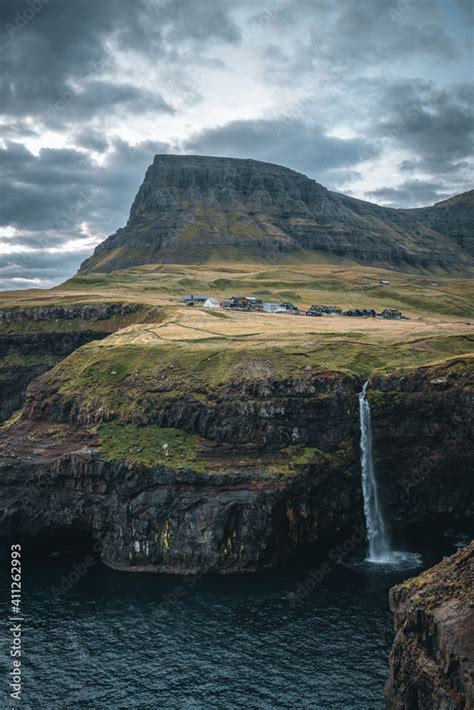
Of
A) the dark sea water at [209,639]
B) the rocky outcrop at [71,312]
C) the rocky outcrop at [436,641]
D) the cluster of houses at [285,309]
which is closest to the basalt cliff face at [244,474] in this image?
the dark sea water at [209,639]

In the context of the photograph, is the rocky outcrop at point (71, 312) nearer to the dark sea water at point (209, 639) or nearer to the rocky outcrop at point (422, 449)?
the rocky outcrop at point (422, 449)

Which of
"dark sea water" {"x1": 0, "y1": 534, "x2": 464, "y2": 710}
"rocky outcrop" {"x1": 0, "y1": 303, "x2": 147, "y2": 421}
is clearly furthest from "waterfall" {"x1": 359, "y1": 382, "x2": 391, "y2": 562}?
"rocky outcrop" {"x1": 0, "y1": 303, "x2": 147, "y2": 421}

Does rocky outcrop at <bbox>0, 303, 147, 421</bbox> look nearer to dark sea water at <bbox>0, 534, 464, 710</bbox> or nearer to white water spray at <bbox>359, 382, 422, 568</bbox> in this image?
dark sea water at <bbox>0, 534, 464, 710</bbox>

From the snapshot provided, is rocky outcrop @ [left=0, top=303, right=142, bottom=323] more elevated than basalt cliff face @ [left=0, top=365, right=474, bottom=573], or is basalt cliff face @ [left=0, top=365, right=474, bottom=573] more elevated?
rocky outcrop @ [left=0, top=303, right=142, bottom=323]

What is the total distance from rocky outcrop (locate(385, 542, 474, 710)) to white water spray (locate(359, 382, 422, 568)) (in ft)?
107

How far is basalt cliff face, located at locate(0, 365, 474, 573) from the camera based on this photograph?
8250 centimetres

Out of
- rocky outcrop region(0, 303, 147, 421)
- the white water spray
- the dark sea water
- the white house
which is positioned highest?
the white house

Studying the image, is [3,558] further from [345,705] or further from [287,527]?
[345,705]

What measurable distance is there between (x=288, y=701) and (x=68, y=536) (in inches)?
1998

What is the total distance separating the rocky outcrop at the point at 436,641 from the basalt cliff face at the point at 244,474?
34297 millimetres

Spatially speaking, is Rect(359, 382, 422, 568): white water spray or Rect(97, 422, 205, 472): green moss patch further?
Rect(97, 422, 205, 472): green moss patch

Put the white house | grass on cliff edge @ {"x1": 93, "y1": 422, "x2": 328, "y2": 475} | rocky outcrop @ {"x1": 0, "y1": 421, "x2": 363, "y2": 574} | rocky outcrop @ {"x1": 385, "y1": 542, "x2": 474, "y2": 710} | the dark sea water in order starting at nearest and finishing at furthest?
rocky outcrop @ {"x1": 385, "y1": 542, "x2": 474, "y2": 710}, the dark sea water, rocky outcrop @ {"x1": 0, "y1": 421, "x2": 363, "y2": 574}, grass on cliff edge @ {"x1": 93, "y1": 422, "x2": 328, "y2": 475}, the white house

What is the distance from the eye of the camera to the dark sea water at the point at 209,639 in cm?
5447

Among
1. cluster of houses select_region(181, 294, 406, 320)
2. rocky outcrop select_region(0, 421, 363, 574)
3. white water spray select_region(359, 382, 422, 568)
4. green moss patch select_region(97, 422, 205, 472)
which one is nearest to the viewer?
rocky outcrop select_region(0, 421, 363, 574)
